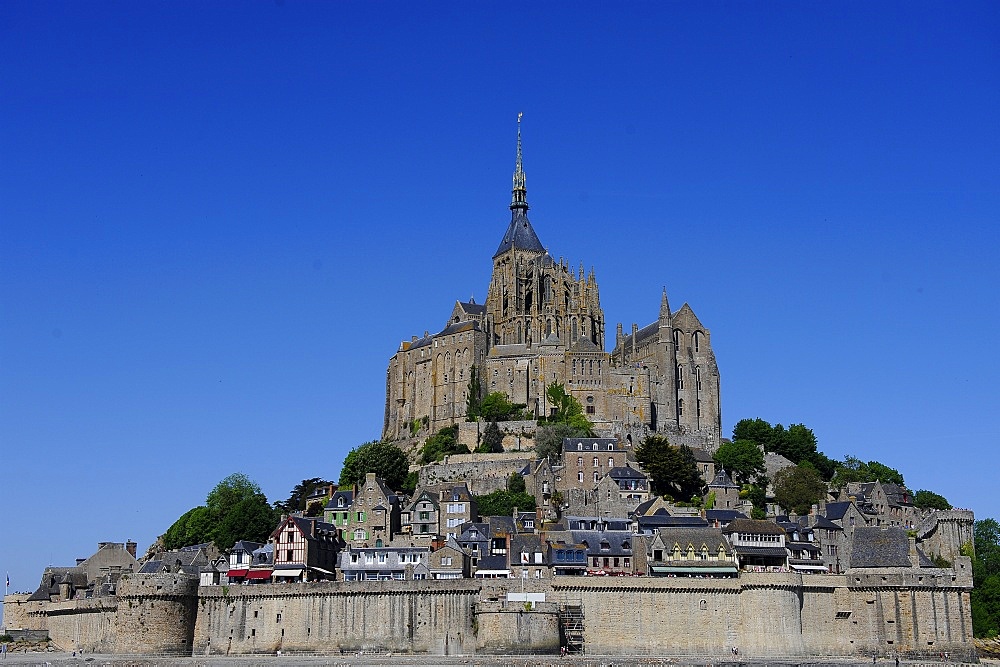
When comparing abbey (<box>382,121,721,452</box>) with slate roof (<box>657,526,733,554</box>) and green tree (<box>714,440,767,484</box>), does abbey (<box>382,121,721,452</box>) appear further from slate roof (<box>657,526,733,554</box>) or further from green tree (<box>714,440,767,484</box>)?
slate roof (<box>657,526,733,554</box>)

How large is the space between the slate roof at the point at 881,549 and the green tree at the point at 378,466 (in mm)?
39270

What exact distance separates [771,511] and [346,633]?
37.6 meters

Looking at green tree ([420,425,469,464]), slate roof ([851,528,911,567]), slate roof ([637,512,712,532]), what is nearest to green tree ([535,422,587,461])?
green tree ([420,425,469,464])

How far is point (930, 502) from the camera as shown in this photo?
98.4 meters

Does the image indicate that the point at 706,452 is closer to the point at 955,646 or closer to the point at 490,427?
the point at 490,427

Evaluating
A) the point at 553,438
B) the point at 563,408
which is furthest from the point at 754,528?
the point at 563,408

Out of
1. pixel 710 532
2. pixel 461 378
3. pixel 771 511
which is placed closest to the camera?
pixel 710 532

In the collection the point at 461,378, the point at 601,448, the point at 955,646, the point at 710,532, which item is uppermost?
the point at 461,378

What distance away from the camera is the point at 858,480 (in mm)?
101250

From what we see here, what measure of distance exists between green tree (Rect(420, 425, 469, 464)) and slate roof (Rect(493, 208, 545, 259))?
2018 centimetres

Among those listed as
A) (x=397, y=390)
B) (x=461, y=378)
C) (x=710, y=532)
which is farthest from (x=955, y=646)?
(x=397, y=390)

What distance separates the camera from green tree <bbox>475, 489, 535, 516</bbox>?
8919 centimetres

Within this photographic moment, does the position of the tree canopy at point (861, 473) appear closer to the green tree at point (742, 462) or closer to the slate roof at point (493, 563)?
the green tree at point (742, 462)

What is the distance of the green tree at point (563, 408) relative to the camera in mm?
104188
